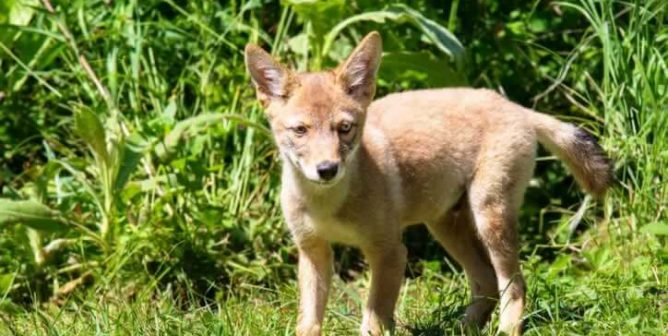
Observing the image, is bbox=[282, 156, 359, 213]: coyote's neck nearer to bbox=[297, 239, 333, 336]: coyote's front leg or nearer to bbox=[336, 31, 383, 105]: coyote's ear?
bbox=[297, 239, 333, 336]: coyote's front leg

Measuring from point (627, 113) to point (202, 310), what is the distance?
9.34 ft

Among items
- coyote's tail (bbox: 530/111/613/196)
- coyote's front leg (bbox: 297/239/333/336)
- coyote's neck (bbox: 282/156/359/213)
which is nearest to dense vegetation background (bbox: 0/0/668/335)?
coyote's front leg (bbox: 297/239/333/336)

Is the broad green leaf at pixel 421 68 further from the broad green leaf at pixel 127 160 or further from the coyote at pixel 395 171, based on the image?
the broad green leaf at pixel 127 160

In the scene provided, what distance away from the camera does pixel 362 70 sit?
6344 mm

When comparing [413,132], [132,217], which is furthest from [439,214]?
[132,217]

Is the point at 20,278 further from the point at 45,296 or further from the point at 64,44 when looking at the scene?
the point at 64,44

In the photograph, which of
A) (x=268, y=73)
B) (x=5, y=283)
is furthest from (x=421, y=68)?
(x=5, y=283)

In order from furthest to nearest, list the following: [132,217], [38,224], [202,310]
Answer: [132,217] < [38,224] < [202,310]

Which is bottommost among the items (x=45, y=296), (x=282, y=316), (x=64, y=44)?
(x=45, y=296)

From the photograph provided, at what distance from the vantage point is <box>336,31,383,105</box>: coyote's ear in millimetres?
6301

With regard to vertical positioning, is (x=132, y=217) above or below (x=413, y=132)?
below

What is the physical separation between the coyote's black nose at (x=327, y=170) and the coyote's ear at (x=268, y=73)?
0.59 m

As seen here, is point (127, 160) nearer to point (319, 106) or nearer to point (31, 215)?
point (31, 215)

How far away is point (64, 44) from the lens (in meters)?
8.49
